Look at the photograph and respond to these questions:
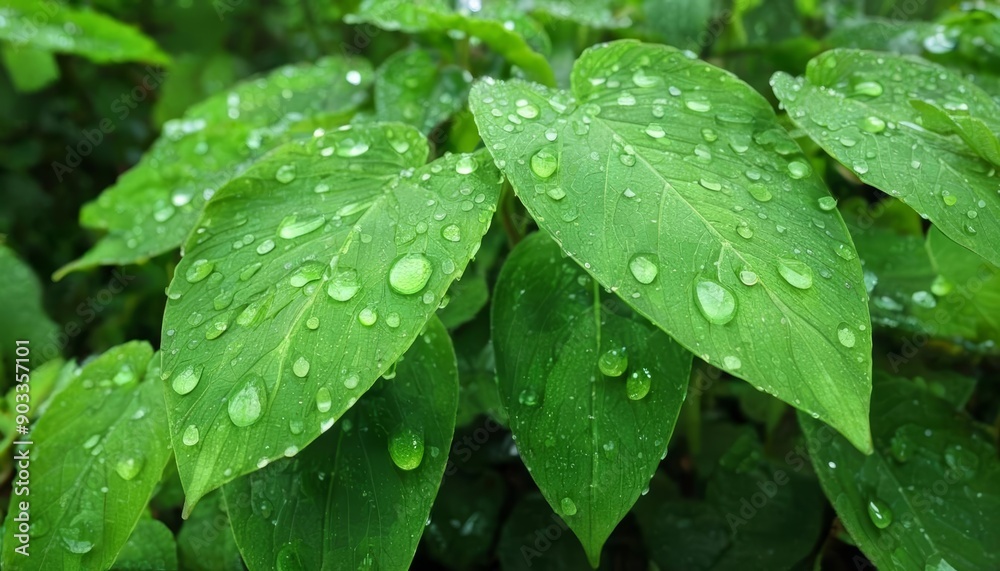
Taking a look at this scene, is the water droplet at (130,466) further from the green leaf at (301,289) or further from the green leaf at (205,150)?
the green leaf at (205,150)

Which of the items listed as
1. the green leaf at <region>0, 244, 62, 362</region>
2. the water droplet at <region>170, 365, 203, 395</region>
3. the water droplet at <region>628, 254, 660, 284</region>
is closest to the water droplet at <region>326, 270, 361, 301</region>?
the water droplet at <region>170, 365, 203, 395</region>

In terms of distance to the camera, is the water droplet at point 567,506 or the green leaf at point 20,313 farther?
the green leaf at point 20,313

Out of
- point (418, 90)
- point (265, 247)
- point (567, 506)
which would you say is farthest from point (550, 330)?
point (418, 90)

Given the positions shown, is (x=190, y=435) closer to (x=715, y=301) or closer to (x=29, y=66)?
(x=715, y=301)

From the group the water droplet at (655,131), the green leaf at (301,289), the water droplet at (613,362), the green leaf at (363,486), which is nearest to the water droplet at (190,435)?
the green leaf at (301,289)

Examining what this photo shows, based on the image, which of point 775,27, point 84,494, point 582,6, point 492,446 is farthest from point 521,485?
point 775,27

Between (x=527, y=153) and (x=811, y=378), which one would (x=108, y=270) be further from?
(x=811, y=378)

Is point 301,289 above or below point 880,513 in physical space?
above
